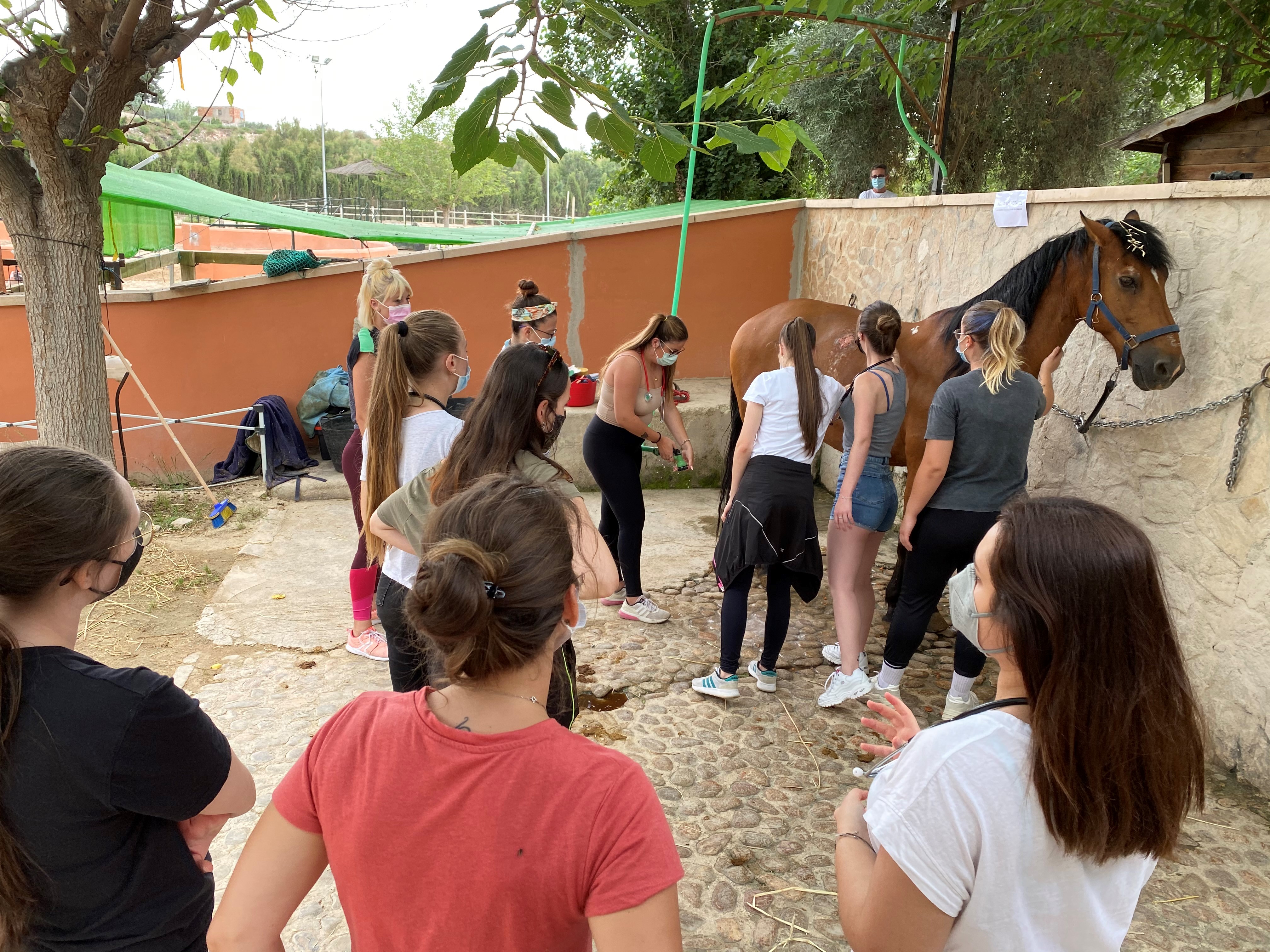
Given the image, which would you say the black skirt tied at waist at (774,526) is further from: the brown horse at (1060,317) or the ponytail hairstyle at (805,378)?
the brown horse at (1060,317)

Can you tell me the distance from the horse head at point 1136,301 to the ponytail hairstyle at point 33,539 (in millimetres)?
3588

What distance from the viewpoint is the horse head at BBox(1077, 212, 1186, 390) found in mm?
3340

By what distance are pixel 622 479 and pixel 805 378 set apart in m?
1.18

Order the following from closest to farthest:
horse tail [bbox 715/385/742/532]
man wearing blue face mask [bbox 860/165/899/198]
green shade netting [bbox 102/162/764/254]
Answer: horse tail [bbox 715/385/742/532] < green shade netting [bbox 102/162/764/254] < man wearing blue face mask [bbox 860/165/899/198]

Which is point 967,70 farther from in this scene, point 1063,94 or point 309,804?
point 309,804

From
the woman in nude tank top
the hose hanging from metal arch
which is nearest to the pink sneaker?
the woman in nude tank top

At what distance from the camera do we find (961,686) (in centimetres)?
355

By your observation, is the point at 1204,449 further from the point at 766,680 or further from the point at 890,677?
the point at 766,680

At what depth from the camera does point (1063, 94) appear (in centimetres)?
1210

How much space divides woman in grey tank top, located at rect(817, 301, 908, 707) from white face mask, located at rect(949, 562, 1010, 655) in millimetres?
2014

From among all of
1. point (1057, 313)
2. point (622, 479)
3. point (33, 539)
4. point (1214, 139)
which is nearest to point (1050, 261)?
point (1057, 313)

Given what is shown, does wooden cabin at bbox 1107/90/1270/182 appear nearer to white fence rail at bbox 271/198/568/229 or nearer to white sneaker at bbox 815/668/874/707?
white sneaker at bbox 815/668/874/707

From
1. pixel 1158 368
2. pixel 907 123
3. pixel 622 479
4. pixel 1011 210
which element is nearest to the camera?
pixel 1158 368

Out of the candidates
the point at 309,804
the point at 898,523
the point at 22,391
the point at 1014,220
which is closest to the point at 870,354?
the point at 1014,220
